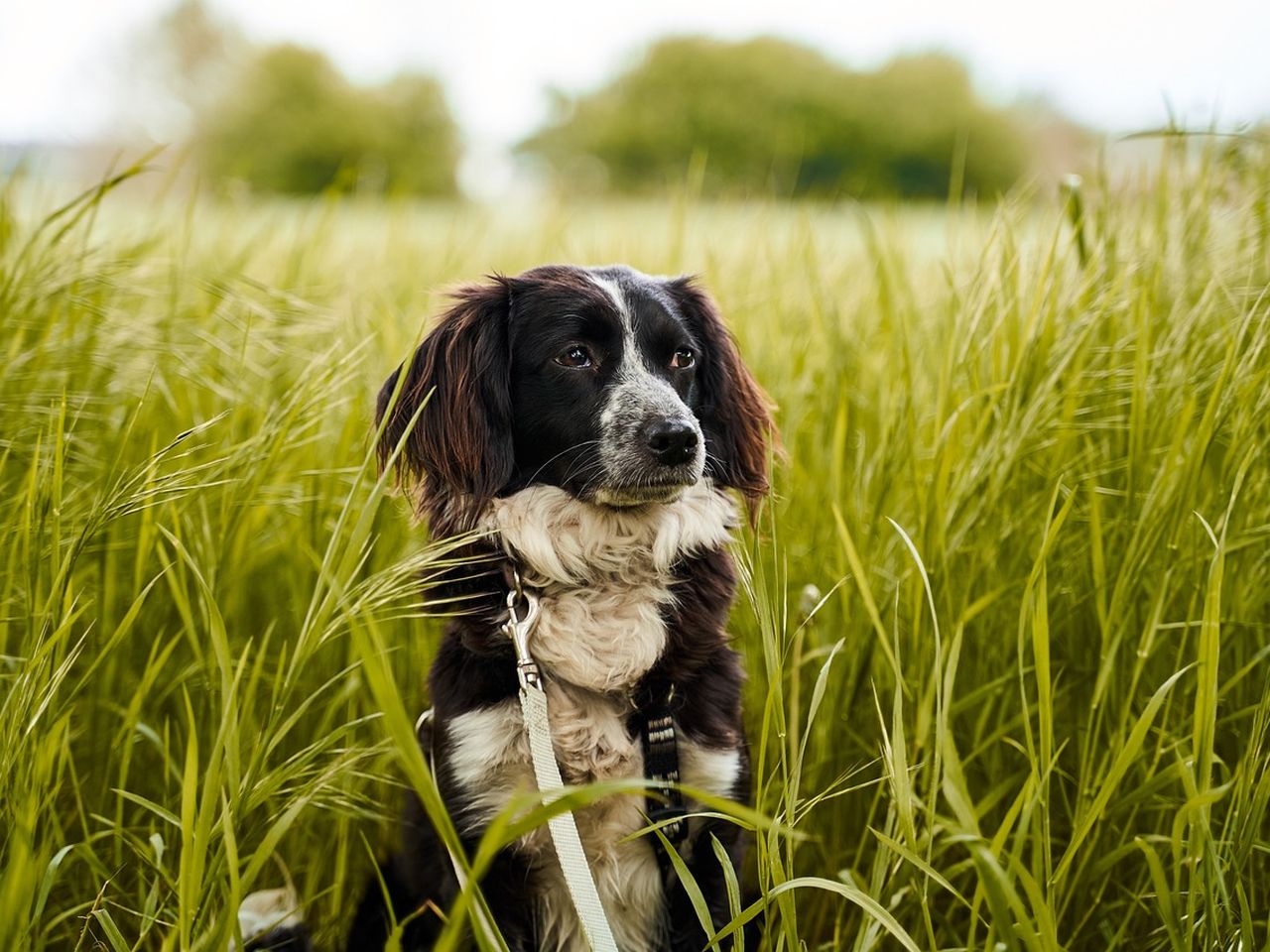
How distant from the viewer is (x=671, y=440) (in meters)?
1.91

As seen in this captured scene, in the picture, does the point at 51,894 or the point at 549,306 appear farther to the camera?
the point at 549,306

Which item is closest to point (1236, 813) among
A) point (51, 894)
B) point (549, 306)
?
point (549, 306)

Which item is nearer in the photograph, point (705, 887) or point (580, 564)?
point (705, 887)

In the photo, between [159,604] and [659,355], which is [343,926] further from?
[659,355]

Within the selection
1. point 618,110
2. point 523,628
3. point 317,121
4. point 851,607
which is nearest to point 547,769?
point 523,628

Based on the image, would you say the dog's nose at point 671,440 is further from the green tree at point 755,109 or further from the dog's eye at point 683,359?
the green tree at point 755,109

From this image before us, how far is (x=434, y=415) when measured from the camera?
2.05 meters

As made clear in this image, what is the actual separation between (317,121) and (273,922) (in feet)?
198

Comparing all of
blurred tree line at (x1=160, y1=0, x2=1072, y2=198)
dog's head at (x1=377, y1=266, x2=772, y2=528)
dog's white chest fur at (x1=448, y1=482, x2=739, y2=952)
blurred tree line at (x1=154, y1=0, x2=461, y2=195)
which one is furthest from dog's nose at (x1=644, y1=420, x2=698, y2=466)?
blurred tree line at (x1=154, y1=0, x2=461, y2=195)

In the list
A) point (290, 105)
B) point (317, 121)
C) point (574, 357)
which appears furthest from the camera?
point (290, 105)

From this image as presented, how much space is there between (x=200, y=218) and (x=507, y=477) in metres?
4.07

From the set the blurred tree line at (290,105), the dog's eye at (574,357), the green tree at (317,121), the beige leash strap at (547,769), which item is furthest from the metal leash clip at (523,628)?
the blurred tree line at (290,105)

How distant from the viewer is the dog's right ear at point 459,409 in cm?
201

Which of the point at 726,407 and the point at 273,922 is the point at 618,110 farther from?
the point at 273,922
